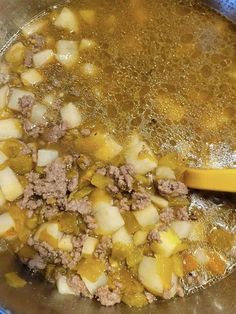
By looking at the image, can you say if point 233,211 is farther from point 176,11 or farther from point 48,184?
point 176,11

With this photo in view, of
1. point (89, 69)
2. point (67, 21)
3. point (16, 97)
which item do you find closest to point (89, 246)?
point (16, 97)

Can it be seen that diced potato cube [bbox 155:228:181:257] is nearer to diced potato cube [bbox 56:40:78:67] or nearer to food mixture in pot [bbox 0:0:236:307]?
food mixture in pot [bbox 0:0:236:307]

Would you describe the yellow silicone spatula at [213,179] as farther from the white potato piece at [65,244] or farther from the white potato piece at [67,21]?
the white potato piece at [67,21]

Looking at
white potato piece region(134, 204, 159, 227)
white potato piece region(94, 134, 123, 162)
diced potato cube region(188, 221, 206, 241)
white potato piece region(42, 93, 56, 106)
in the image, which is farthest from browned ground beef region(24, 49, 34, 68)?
diced potato cube region(188, 221, 206, 241)

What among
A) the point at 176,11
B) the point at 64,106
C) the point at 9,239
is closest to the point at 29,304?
the point at 9,239

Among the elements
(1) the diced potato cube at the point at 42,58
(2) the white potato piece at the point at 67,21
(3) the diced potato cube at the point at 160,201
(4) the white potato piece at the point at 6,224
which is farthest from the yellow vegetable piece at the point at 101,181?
(2) the white potato piece at the point at 67,21

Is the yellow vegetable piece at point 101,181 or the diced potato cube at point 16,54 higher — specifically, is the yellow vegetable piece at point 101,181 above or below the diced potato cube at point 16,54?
below

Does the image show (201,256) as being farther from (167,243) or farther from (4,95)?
(4,95)

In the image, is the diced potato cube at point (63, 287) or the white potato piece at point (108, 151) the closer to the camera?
the diced potato cube at point (63, 287)
